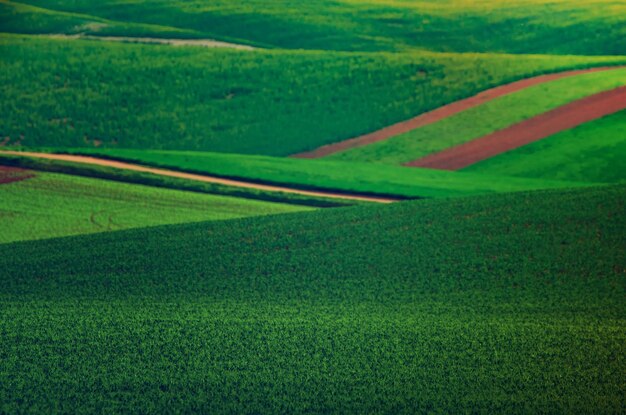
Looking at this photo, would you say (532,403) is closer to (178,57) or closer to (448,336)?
(448,336)

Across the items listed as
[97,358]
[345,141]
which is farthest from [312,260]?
[345,141]

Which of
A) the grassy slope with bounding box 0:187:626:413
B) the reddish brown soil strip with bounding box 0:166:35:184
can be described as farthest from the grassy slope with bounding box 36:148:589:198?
the grassy slope with bounding box 0:187:626:413

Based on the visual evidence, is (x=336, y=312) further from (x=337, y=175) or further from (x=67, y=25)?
(x=67, y=25)

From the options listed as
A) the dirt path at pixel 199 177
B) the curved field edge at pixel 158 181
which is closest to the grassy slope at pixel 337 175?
the dirt path at pixel 199 177

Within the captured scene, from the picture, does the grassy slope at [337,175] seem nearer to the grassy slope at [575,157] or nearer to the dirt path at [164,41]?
the grassy slope at [575,157]

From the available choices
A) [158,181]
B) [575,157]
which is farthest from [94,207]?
[575,157]
